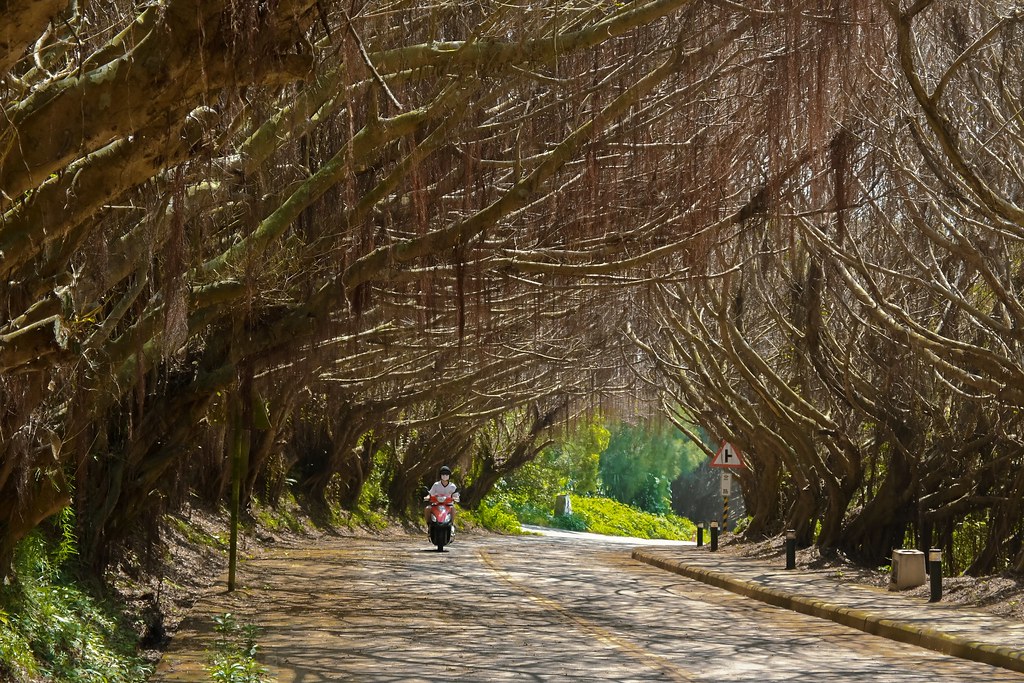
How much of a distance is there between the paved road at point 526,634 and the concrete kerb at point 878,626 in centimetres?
20

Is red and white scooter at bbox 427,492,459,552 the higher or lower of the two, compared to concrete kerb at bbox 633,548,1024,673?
higher

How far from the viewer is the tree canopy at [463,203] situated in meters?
5.78

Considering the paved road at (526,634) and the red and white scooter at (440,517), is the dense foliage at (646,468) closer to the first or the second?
the red and white scooter at (440,517)

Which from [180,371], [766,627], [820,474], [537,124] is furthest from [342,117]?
[820,474]

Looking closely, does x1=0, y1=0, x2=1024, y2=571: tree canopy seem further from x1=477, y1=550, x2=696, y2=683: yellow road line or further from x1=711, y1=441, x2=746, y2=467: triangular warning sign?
x1=477, y1=550, x2=696, y2=683: yellow road line

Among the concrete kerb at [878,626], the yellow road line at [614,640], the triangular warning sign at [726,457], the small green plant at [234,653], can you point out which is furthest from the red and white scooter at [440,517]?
the small green plant at [234,653]

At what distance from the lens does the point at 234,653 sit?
35.1 feet

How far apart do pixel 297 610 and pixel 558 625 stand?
3.08 m

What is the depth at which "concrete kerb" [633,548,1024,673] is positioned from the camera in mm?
11891

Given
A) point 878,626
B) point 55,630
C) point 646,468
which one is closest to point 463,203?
point 55,630

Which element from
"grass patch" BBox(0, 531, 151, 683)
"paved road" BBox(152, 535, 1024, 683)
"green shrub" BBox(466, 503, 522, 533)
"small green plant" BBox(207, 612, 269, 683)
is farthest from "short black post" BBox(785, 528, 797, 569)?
"green shrub" BBox(466, 503, 522, 533)

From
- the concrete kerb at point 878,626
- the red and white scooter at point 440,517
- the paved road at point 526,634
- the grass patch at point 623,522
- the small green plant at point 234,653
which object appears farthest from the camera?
the grass patch at point 623,522

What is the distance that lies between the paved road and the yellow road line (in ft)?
0.07

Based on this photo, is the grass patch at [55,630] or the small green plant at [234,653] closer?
the small green plant at [234,653]
